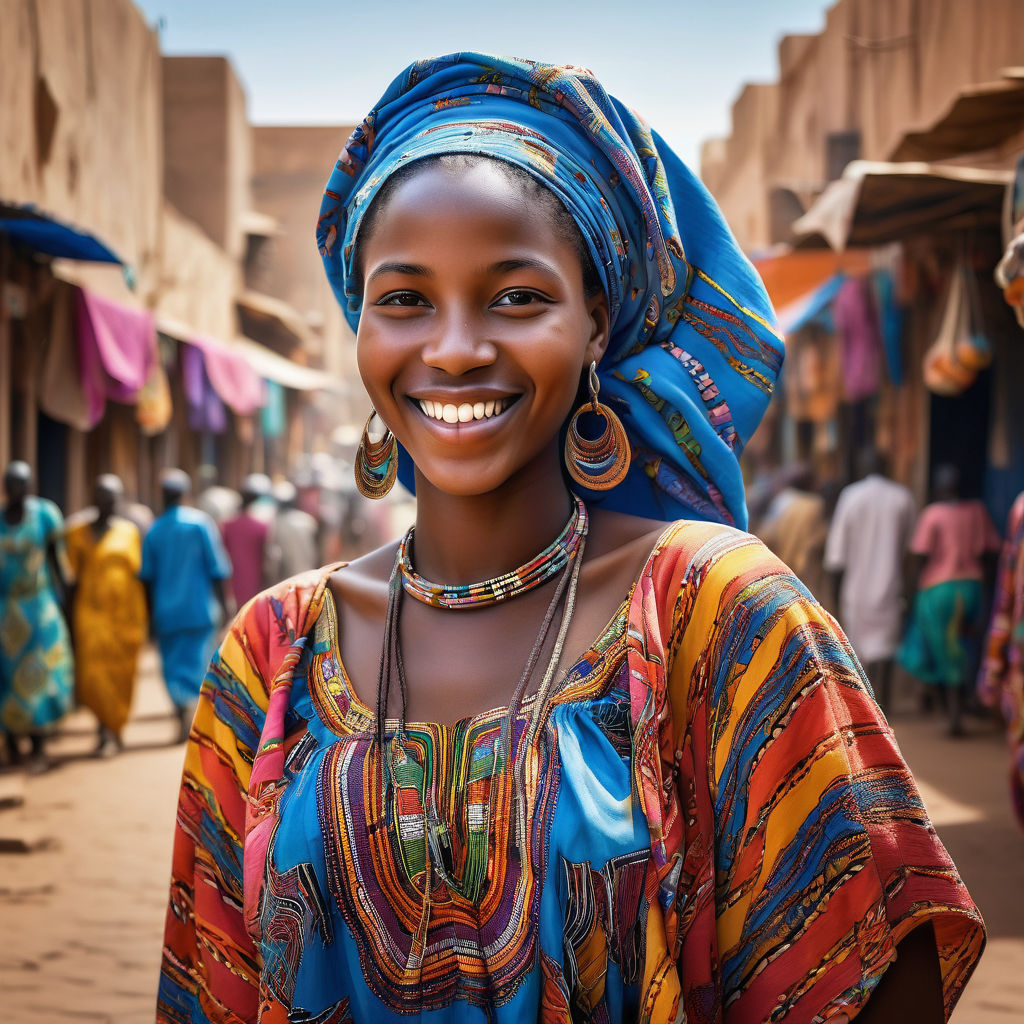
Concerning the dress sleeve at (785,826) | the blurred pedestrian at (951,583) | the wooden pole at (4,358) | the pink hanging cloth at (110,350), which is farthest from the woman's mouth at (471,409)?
the pink hanging cloth at (110,350)

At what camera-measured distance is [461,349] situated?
4.92ft

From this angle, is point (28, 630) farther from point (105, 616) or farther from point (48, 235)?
point (48, 235)

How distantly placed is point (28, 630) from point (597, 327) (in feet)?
21.5

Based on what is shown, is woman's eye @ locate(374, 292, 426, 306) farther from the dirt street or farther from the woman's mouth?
the dirt street

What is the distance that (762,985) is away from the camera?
137 cm

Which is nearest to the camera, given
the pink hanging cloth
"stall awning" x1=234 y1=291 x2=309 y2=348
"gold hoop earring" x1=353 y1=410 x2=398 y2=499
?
"gold hoop earring" x1=353 y1=410 x2=398 y2=499

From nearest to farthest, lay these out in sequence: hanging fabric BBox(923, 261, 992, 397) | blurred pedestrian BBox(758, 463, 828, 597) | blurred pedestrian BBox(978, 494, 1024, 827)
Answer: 1. blurred pedestrian BBox(978, 494, 1024, 827)
2. hanging fabric BBox(923, 261, 992, 397)
3. blurred pedestrian BBox(758, 463, 828, 597)

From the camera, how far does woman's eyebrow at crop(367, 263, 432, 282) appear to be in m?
1.53

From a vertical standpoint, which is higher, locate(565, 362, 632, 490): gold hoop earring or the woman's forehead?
the woman's forehead

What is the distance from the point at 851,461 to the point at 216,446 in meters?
9.75


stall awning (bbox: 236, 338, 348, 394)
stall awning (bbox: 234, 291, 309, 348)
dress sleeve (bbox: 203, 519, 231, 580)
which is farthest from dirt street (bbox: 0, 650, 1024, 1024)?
stall awning (bbox: 234, 291, 309, 348)

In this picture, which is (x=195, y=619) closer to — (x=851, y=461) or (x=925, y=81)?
(x=851, y=461)

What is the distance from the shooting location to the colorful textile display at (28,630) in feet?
23.5

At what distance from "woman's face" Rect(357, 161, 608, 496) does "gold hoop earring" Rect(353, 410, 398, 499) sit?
0.63 ft
